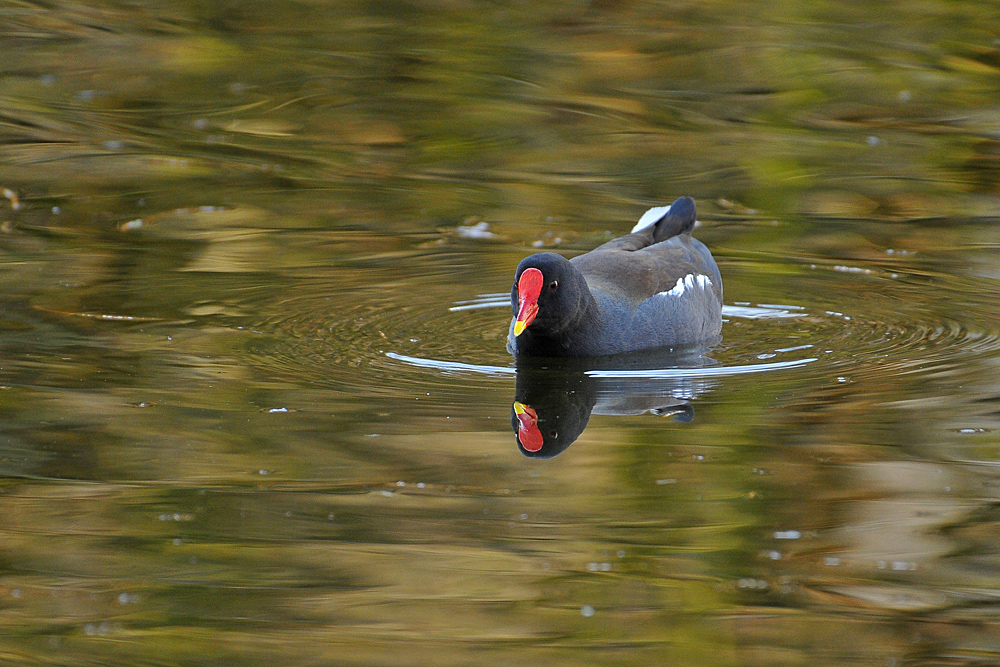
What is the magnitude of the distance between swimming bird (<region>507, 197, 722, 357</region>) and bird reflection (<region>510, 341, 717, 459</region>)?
0.27ft

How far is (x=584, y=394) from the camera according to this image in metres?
6.35

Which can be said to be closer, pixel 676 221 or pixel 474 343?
pixel 474 343

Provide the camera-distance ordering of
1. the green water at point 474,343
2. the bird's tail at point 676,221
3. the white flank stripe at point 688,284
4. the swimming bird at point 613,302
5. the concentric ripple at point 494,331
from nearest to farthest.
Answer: the green water at point 474,343
the concentric ripple at point 494,331
the swimming bird at point 613,302
the white flank stripe at point 688,284
the bird's tail at point 676,221

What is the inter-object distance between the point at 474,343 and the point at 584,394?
0.96 metres

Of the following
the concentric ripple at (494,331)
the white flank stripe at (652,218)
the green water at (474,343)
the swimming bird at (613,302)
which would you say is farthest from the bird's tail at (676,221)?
the concentric ripple at (494,331)

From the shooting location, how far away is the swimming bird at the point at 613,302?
682cm

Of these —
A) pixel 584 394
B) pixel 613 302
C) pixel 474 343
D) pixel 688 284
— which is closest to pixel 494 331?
pixel 474 343

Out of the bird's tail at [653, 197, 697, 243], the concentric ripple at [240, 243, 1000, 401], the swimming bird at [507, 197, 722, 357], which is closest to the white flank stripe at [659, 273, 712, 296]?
the swimming bird at [507, 197, 722, 357]

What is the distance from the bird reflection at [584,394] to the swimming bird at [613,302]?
0.27ft

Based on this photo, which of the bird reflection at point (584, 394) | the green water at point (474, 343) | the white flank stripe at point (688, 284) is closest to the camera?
the green water at point (474, 343)

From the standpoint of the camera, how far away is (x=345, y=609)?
4301 millimetres

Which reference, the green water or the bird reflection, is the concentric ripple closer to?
the green water

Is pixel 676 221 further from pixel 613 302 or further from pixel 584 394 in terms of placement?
pixel 584 394

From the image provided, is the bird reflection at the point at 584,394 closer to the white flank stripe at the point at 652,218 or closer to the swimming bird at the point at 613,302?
the swimming bird at the point at 613,302
